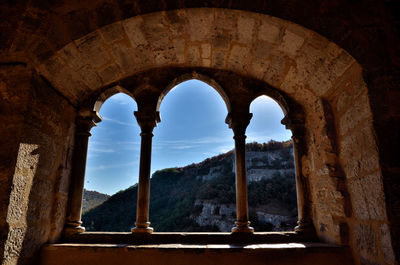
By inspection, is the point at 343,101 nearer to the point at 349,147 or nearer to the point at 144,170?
the point at 349,147

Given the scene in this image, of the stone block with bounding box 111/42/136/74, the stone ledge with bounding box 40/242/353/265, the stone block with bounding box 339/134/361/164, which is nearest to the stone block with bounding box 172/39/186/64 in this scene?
the stone block with bounding box 111/42/136/74

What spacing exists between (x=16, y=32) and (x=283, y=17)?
232 cm

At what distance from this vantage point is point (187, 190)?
18359mm

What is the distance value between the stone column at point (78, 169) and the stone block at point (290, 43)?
2.30 metres

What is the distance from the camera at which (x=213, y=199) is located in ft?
49.6

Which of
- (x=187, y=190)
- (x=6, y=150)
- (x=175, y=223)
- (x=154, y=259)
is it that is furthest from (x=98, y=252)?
(x=187, y=190)

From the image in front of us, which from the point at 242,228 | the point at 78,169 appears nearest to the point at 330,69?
the point at 242,228

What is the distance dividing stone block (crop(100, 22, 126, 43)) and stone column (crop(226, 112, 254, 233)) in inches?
59.4

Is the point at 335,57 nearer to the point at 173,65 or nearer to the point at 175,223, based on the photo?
the point at 173,65

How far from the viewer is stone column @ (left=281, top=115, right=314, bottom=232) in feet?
9.04

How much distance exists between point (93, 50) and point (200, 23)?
1119mm

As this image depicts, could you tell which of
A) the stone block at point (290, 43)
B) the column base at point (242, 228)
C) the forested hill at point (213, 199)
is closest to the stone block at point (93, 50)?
the stone block at point (290, 43)

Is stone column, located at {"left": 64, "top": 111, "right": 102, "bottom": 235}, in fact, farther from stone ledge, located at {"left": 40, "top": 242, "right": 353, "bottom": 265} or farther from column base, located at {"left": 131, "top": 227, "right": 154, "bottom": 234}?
column base, located at {"left": 131, "top": 227, "right": 154, "bottom": 234}

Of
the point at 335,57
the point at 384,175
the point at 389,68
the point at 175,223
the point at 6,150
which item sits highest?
the point at 335,57
